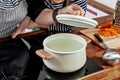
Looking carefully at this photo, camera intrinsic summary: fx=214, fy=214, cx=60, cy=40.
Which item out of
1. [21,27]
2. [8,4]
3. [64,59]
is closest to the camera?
[64,59]

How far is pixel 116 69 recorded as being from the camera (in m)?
0.72

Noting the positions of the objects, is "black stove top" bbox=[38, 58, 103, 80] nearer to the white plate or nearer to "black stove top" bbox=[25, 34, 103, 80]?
"black stove top" bbox=[25, 34, 103, 80]

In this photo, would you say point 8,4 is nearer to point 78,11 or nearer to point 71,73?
point 78,11

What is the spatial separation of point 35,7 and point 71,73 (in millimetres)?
424

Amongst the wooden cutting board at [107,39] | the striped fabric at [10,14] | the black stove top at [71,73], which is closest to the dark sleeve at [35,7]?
the striped fabric at [10,14]

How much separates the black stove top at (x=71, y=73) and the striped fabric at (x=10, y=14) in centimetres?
32

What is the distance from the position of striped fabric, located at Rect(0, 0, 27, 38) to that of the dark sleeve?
0.03 meters

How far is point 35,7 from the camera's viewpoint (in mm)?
992

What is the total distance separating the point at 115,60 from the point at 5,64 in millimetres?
391

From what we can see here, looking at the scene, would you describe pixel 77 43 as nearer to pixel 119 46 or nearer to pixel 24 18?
pixel 119 46

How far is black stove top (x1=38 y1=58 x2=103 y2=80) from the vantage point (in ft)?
2.23

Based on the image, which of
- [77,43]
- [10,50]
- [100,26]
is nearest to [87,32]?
[100,26]

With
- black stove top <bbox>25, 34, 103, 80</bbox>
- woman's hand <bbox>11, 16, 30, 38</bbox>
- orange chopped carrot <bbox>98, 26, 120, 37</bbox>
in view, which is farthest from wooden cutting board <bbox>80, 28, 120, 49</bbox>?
woman's hand <bbox>11, 16, 30, 38</bbox>

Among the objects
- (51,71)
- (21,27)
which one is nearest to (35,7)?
(21,27)
